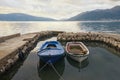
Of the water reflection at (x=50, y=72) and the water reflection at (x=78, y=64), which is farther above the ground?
the water reflection at (x=50, y=72)

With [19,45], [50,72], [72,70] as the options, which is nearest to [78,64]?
[72,70]

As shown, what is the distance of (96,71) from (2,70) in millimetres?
10212

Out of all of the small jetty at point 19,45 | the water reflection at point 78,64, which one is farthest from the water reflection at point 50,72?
the small jetty at point 19,45

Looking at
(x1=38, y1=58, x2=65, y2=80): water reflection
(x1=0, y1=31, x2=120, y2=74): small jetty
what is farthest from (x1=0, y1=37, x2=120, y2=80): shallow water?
(x1=0, y1=31, x2=120, y2=74): small jetty

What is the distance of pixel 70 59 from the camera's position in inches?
945

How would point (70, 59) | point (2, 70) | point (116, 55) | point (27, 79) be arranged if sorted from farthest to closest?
point (116, 55)
point (70, 59)
point (2, 70)
point (27, 79)

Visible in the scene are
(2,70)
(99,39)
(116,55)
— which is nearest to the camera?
(2,70)

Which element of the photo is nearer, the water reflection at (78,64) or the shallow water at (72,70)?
the shallow water at (72,70)

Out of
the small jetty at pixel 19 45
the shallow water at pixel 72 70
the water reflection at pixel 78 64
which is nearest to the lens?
the shallow water at pixel 72 70

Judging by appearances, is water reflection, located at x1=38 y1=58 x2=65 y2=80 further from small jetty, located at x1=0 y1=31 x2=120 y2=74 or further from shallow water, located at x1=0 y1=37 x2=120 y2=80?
small jetty, located at x1=0 y1=31 x2=120 y2=74

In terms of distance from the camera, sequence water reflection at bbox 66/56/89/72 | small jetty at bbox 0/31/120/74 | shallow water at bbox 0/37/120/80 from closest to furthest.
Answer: shallow water at bbox 0/37/120/80, small jetty at bbox 0/31/120/74, water reflection at bbox 66/56/89/72

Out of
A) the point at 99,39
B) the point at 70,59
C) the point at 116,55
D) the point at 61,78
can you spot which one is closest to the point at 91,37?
→ the point at 99,39

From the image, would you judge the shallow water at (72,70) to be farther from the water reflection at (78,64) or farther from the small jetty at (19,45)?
the small jetty at (19,45)

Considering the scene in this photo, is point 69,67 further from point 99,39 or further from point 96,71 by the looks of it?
point 99,39
